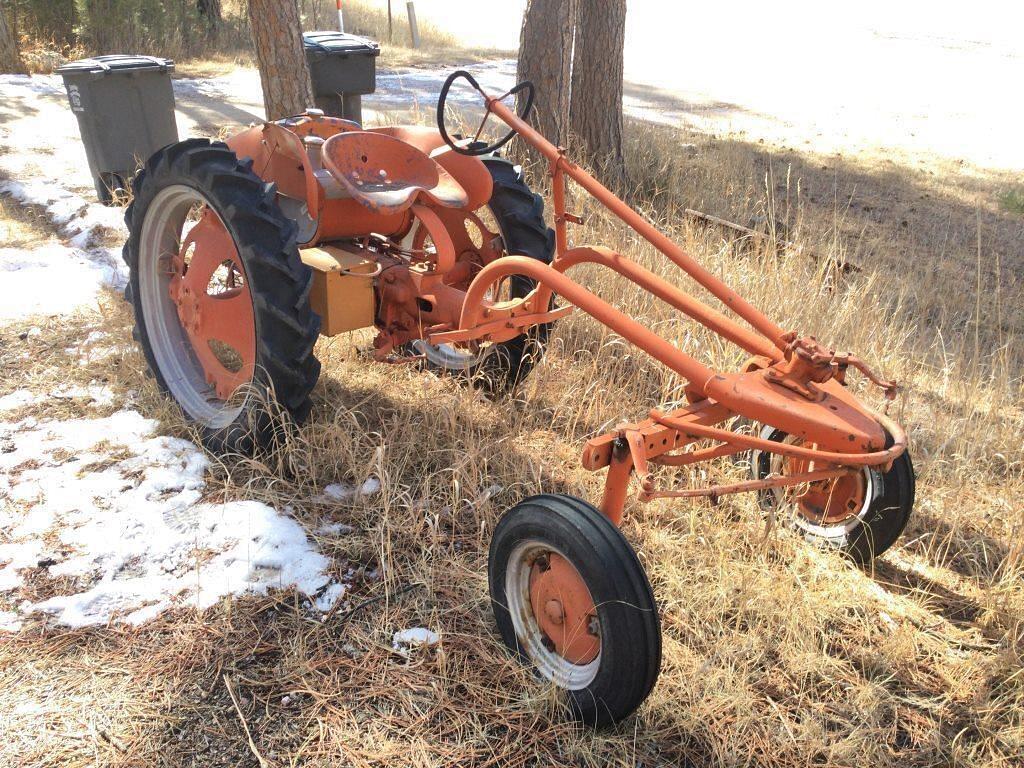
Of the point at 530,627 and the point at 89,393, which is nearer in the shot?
the point at 530,627

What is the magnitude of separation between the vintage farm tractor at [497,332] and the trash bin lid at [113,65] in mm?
2863

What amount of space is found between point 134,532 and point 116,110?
4733mm

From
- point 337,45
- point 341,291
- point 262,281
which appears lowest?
point 341,291

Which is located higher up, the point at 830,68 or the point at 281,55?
the point at 281,55

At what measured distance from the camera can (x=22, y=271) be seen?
528cm

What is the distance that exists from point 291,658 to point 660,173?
5863mm

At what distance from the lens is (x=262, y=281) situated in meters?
3.04

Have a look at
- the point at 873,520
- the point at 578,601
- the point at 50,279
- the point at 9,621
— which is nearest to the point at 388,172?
the point at 578,601

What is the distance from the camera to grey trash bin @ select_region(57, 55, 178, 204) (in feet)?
21.0

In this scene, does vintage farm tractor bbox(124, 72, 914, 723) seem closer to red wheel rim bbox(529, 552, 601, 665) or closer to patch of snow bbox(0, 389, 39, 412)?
red wheel rim bbox(529, 552, 601, 665)

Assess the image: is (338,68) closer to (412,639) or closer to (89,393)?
(89,393)

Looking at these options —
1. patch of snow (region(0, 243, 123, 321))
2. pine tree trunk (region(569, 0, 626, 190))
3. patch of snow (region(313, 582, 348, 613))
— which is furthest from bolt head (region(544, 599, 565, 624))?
pine tree trunk (region(569, 0, 626, 190))

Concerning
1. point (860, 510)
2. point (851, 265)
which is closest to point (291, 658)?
point (860, 510)

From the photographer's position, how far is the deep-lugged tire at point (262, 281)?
3049 mm
